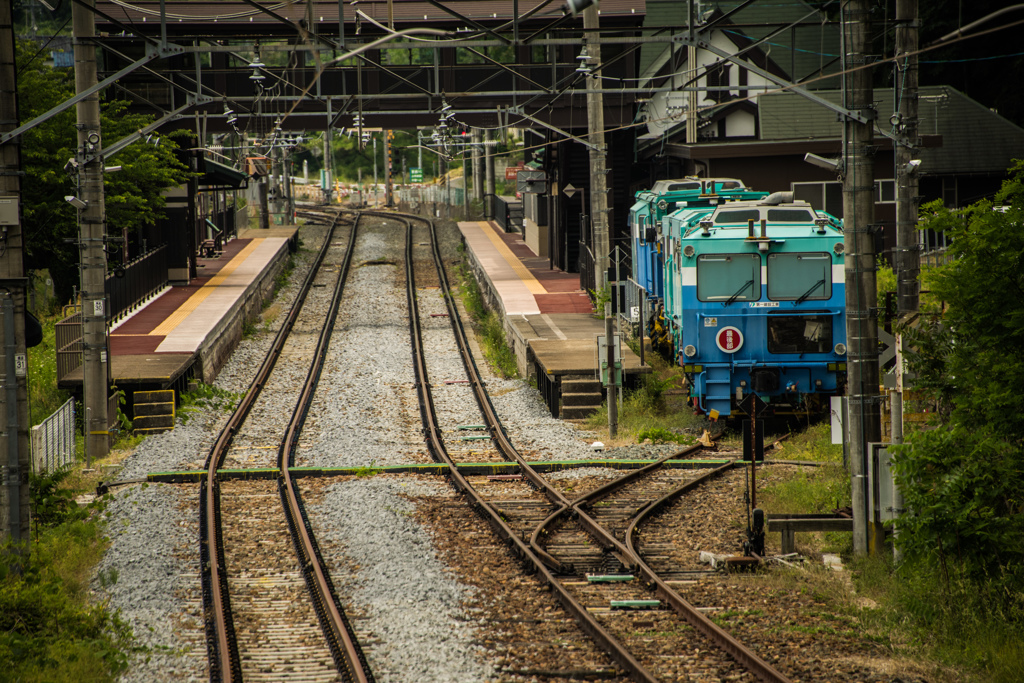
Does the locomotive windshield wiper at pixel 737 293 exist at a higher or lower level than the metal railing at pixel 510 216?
lower

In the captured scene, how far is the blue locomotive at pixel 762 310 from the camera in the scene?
56.1 ft

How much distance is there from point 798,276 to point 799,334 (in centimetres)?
93

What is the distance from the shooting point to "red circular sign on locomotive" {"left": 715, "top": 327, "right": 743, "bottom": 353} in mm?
17094

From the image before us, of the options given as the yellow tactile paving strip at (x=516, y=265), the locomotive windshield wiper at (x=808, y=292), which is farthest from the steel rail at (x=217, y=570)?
the yellow tactile paving strip at (x=516, y=265)

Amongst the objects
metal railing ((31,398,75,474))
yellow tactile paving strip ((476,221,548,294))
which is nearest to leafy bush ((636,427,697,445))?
metal railing ((31,398,75,474))

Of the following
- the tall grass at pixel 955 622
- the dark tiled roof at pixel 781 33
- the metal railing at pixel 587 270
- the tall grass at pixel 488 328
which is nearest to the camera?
the tall grass at pixel 955 622

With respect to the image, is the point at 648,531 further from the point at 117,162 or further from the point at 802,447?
the point at 117,162

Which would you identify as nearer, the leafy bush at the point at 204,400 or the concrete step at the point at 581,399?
the concrete step at the point at 581,399

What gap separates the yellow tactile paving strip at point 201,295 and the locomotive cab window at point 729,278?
13254 millimetres

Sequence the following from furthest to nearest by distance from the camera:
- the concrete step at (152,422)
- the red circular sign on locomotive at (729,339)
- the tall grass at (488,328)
Result: the tall grass at (488,328), the concrete step at (152,422), the red circular sign on locomotive at (729,339)

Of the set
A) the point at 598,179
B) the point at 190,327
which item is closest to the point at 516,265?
the point at 190,327

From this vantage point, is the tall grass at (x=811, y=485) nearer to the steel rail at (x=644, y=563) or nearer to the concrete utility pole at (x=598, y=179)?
the steel rail at (x=644, y=563)

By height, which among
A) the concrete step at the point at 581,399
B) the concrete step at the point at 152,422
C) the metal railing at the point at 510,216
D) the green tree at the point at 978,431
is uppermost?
the metal railing at the point at 510,216

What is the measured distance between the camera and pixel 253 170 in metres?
52.0
